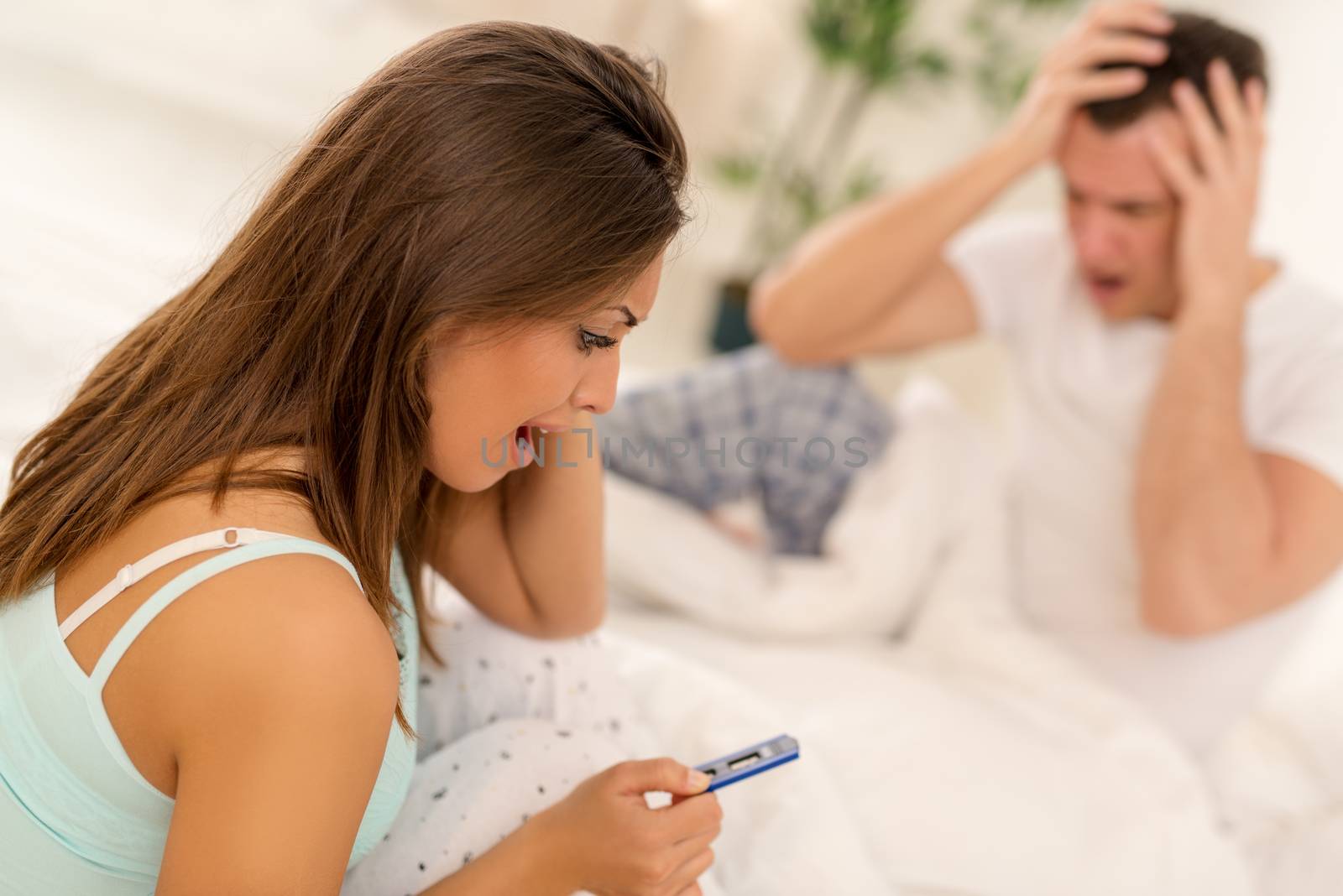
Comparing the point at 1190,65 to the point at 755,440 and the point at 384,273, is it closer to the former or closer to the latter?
the point at 755,440

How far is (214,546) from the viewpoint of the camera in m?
0.67

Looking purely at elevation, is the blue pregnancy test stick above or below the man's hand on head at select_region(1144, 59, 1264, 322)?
below

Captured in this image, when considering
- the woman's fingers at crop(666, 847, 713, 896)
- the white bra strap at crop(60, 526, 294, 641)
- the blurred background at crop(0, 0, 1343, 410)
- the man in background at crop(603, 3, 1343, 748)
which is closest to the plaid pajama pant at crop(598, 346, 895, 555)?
the man in background at crop(603, 3, 1343, 748)

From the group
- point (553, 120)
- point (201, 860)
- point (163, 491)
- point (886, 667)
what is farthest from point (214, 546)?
point (886, 667)

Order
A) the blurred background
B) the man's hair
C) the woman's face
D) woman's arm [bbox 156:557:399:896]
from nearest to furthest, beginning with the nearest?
woman's arm [bbox 156:557:399:896] → the woman's face → the man's hair → the blurred background

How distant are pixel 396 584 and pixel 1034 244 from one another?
4.16 ft

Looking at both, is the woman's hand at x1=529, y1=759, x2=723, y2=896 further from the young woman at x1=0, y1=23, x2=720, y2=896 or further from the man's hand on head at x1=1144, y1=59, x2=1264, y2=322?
the man's hand on head at x1=1144, y1=59, x2=1264, y2=322

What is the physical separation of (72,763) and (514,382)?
36cm

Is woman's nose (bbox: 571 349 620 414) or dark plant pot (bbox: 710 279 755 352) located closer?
woman's nose (bbox: 571 349 620 414)

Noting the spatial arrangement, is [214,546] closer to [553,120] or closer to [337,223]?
[337,223]

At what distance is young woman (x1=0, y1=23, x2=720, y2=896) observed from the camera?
641mm

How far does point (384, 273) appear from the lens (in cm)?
71

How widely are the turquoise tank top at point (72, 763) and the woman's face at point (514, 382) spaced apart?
0.39 feet

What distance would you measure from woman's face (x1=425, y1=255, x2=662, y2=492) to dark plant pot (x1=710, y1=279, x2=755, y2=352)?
2.50 metres
